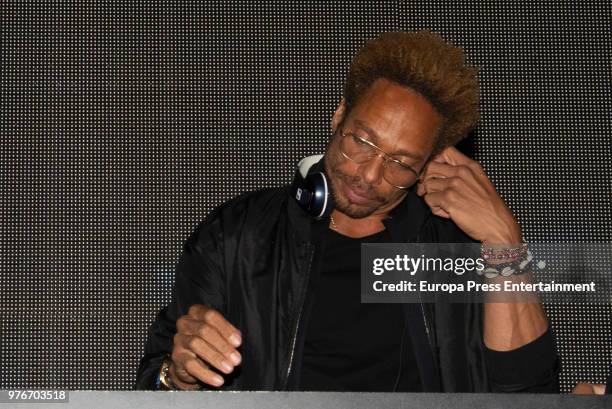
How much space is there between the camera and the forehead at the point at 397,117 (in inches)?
73.4

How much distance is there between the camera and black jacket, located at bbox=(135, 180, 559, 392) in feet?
5.93

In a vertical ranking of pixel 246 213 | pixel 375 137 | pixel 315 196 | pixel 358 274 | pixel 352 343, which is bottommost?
pixel 352 343

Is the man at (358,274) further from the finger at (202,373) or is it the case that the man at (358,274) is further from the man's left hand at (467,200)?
the finger at (202,373)

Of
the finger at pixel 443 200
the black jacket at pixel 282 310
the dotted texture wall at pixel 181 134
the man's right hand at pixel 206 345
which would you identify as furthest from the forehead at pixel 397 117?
the dotted texture wall at pixel 181 134

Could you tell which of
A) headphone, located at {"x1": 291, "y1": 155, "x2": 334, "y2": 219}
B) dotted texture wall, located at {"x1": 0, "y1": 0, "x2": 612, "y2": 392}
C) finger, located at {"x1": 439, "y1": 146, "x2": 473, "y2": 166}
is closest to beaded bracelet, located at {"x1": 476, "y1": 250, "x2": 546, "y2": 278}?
finger, located at {"x1": 439, "y1": 146, "x2": 473, "y2": 166}

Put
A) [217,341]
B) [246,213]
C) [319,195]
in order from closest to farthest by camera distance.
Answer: [217,341]
[319,195]
[246,213]

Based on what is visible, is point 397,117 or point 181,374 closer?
point 181,374

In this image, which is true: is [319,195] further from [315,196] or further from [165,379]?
[165,379]

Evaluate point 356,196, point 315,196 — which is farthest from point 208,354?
point 356,196

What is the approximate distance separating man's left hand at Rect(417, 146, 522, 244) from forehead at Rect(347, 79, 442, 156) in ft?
0.24

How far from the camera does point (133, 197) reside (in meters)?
2.74

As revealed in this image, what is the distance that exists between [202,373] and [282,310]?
2.05ft

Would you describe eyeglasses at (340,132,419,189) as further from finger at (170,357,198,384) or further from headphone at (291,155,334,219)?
finger at (170,357,198,384)

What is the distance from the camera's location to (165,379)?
5.26ft
